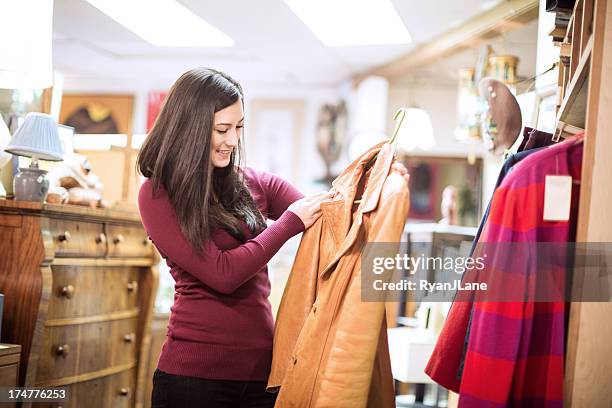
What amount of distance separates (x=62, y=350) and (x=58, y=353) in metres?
0.02

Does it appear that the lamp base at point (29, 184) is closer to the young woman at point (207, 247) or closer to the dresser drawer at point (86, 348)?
the dresser drawer at point (86, 348)

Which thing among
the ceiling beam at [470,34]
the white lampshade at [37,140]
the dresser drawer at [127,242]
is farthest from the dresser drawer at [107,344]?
the ceiling beam at [470,34]

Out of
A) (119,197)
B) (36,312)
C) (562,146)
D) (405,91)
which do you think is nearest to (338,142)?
(405,91)

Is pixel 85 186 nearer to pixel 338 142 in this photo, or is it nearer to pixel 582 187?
pixel 582 187

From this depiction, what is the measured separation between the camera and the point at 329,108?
9055 millimetres

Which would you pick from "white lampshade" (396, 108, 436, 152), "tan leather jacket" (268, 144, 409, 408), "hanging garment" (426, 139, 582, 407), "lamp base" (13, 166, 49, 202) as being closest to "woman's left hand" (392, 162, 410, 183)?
"tan leather jacket" (268, 144, 409, 408)

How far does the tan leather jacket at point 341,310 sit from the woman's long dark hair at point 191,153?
26cm

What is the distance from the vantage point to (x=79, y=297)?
3051 millimetres

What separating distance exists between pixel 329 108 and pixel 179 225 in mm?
7236

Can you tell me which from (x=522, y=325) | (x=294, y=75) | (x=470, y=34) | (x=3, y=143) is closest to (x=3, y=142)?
(x=3, y=143)

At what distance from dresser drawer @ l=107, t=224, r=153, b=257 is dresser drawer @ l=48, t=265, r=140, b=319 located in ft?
0.26

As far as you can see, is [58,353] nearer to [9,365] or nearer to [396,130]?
[9,365]

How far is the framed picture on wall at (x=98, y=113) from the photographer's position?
9.20 meters

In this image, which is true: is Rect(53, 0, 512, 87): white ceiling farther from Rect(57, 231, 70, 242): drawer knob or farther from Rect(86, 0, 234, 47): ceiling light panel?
Rect(57, 231, 70, 242): drawer knob
